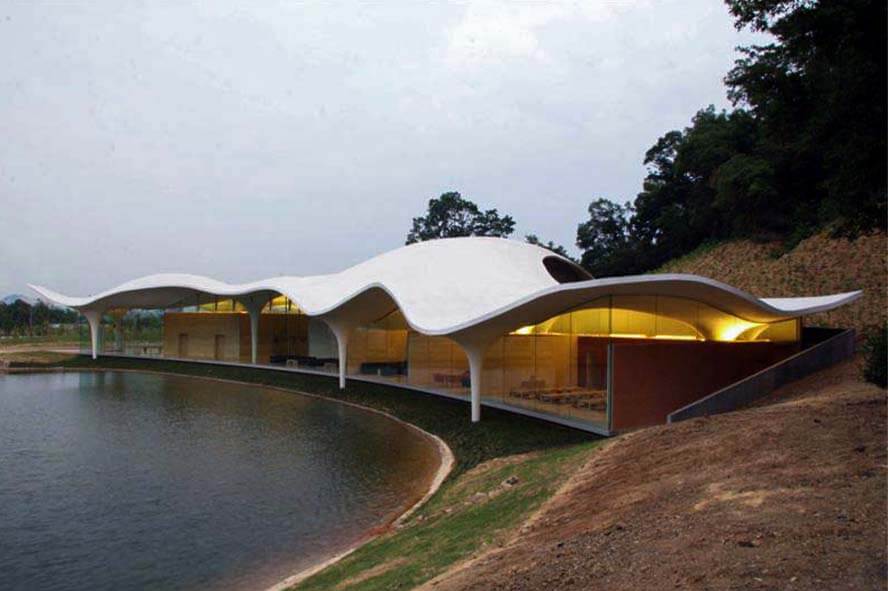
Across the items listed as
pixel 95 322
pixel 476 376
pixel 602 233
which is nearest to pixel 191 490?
pixel 476 376

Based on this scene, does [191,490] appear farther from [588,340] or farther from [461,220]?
[461,220]

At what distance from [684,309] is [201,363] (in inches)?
1104

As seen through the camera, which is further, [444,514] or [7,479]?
[7,479]

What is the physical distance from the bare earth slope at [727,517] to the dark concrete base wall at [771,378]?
13.5 feet

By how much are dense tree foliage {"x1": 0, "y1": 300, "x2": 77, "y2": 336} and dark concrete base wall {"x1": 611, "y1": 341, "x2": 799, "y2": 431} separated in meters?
63.7

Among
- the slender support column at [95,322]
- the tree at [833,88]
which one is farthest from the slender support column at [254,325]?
the tree at [833,88]

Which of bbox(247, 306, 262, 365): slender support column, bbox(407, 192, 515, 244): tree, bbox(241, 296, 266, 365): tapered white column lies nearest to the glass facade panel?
bbox(247, 306, 262, 365): slender support column

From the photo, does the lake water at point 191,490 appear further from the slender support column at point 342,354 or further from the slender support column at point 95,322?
the slender support column at point 95,322

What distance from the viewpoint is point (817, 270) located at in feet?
98.6

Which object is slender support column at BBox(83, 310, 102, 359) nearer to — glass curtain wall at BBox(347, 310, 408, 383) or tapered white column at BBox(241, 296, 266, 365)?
tapered white column at BBox(241, 296, 266, 365)

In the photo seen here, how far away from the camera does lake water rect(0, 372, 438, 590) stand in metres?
8.35

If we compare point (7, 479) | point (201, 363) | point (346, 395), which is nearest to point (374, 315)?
point (346, 395)

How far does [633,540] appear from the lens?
206 inches

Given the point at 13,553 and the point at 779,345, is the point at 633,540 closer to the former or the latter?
the point at 13,553
